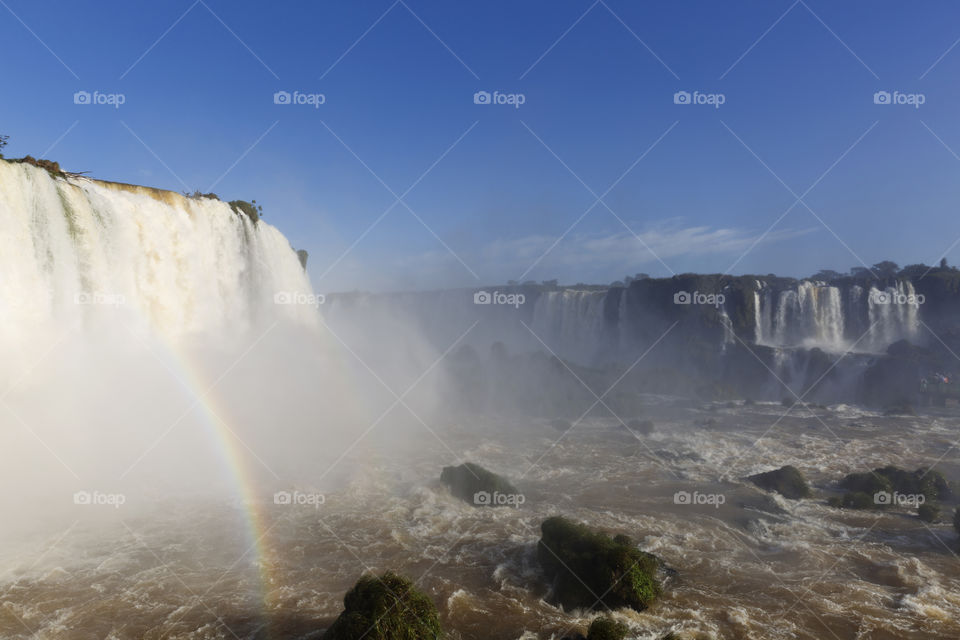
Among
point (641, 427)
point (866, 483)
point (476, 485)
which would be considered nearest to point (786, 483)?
point (866, 483)

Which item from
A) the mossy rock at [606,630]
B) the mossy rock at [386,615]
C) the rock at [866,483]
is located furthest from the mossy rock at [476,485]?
the rock at [866,483]

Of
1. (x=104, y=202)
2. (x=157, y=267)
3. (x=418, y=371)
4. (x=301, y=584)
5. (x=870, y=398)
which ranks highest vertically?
(x=104, y=202)

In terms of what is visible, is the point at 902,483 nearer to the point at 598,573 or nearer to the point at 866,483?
the point at 866,483

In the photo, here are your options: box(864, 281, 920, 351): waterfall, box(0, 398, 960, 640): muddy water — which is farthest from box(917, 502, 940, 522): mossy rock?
box(864, 281, 920, 351): waterfall

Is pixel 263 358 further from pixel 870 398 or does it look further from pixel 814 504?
pixel 870 398

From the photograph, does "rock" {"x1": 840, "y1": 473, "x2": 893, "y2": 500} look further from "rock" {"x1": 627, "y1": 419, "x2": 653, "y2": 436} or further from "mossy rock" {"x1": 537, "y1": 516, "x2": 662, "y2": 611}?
"mossy rock" {"x1": 537, "y1": 516, "x2": 662, "y2": 611}

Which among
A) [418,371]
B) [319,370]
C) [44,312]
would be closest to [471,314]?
[418,371]
